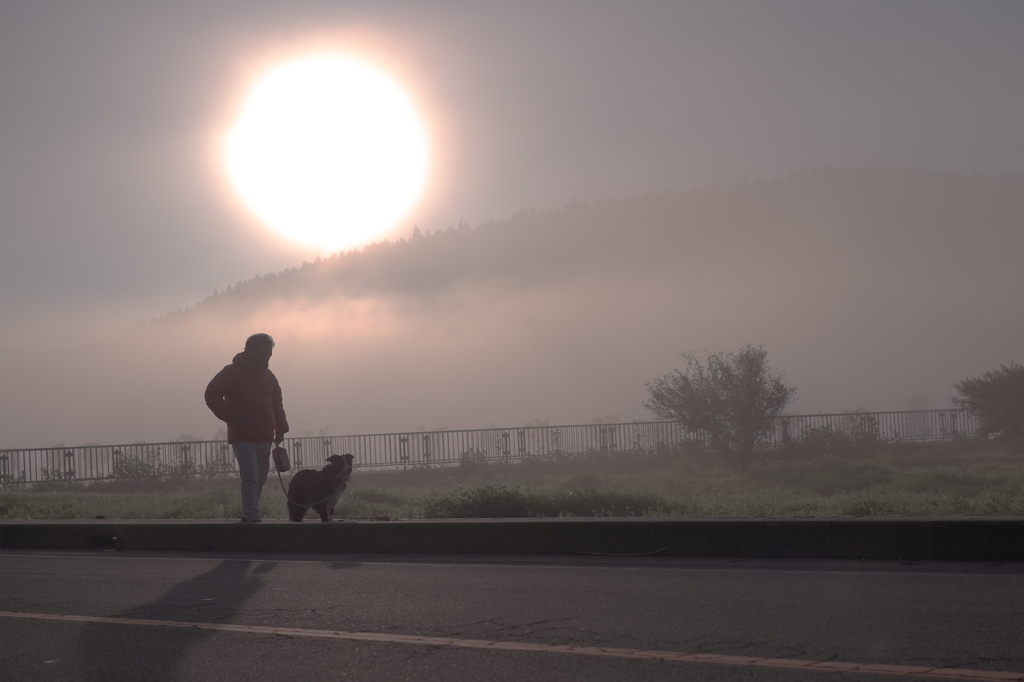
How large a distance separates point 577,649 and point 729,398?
3196 cm

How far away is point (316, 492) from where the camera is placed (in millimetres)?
11688

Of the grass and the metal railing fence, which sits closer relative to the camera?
the grass

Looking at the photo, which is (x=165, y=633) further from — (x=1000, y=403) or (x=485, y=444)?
(x=1000, y=403)

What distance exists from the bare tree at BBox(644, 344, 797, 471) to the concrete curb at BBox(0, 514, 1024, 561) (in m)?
26.0

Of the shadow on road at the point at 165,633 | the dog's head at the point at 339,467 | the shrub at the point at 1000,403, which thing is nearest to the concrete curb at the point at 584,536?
the dog's head at the point at 339,467

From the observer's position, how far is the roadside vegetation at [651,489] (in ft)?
42.9

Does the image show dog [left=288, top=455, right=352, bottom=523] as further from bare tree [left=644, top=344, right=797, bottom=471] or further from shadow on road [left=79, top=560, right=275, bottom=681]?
bare tree [left=644, top=344, right=797, bottom=471]

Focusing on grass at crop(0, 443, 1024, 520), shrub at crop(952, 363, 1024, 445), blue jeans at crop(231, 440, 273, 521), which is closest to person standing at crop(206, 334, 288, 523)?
blue jeans at crop(231, 440, 273, 521)

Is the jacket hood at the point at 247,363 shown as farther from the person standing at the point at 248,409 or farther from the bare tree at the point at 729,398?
the bare tree at the point at 729,398

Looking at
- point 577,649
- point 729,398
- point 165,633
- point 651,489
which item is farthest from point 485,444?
point 577,649

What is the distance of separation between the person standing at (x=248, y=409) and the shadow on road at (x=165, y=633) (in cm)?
269

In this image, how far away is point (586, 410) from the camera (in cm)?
16675

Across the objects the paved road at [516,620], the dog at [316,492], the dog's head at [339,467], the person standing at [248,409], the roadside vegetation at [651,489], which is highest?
the person standing at [248,409]

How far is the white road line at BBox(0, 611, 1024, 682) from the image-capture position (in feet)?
15.3
